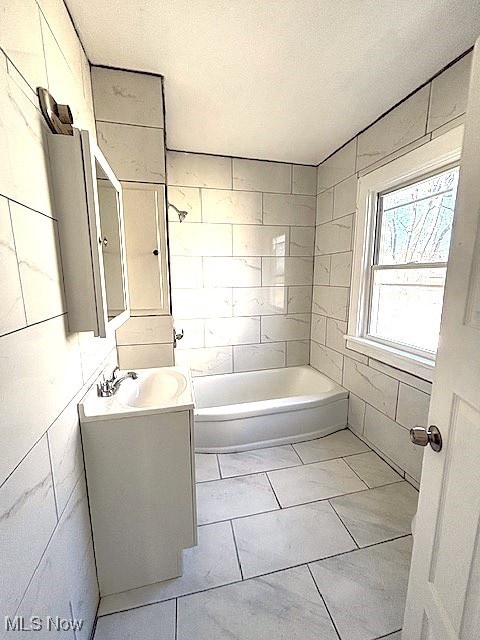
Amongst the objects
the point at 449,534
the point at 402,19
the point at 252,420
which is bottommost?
the point at 252,420

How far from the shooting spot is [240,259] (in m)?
2.67

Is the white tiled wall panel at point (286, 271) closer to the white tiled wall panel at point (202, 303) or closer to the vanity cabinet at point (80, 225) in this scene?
the white tiled wall panel at point (202, 303)

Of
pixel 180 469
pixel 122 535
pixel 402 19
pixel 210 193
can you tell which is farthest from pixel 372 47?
pixel 122 535

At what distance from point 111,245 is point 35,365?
2.36ft

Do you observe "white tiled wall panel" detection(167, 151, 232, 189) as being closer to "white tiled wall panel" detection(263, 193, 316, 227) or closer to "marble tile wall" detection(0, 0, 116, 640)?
"white tiled wall panel" detection(263, 193, 316, 227)

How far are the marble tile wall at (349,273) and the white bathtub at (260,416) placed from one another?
0.59ft

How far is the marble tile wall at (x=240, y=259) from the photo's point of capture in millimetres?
2498

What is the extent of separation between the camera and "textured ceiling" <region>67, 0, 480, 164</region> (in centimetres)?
112

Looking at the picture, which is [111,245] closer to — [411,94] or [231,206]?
[231,206]

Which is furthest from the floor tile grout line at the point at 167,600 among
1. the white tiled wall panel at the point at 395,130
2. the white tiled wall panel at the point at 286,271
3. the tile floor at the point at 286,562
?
the white tiled wall panel at the point at 395,130

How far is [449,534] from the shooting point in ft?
2.32

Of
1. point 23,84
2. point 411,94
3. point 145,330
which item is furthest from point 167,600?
point 411,94

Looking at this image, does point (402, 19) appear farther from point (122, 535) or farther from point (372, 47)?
point (122, 535)

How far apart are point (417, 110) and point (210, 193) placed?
1.60m
